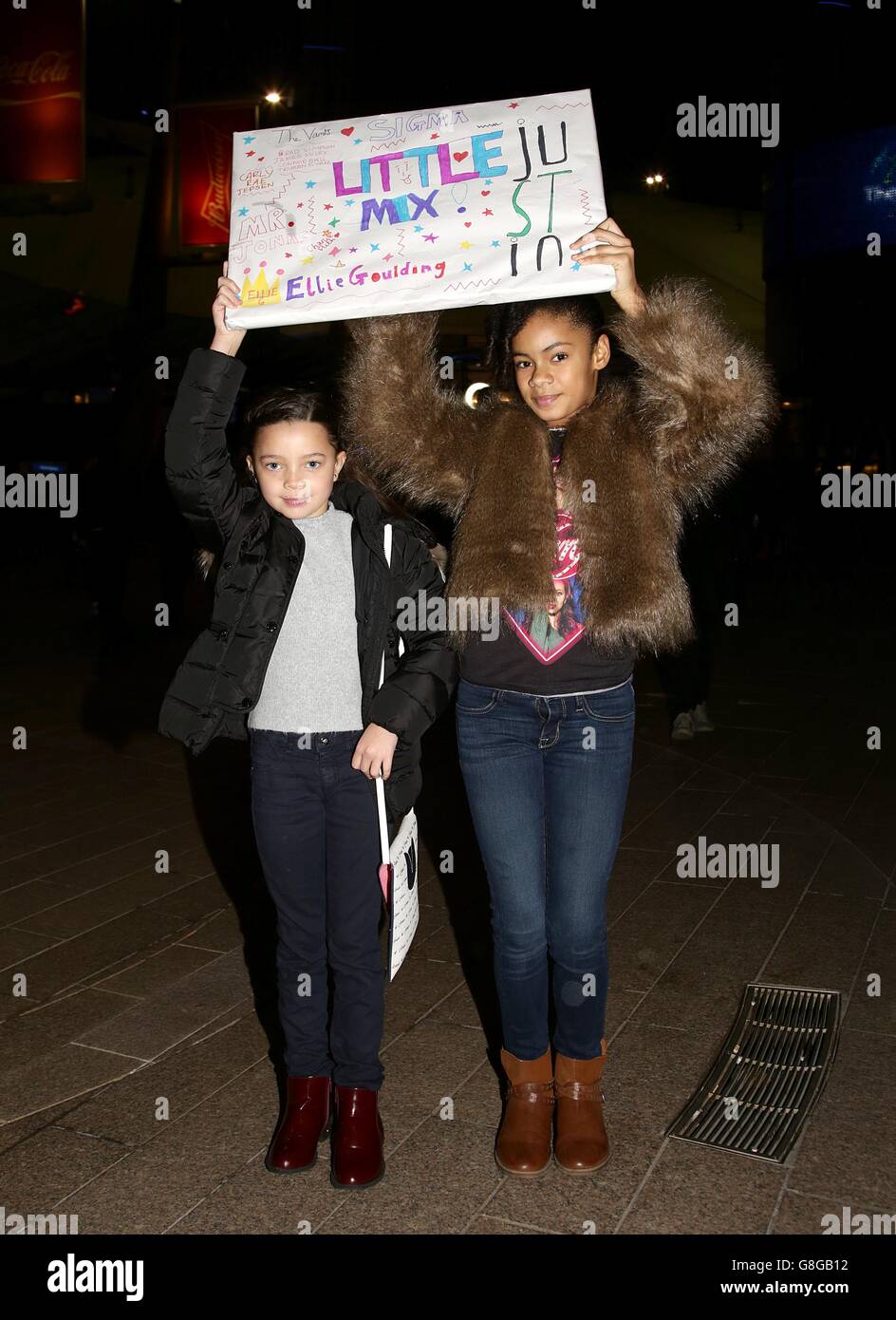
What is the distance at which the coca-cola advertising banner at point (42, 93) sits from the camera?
996 centimetres

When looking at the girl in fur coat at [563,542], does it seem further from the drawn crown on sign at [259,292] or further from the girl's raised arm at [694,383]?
the drawn crown on sign at [259,292]

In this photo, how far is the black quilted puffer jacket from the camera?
2.68 meters

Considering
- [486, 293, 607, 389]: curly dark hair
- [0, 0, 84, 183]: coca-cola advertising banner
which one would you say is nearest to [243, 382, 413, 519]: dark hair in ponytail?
[486, 293, 607, 389]: curly dark hair

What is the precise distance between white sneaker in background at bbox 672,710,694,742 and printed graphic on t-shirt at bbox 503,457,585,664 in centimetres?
519

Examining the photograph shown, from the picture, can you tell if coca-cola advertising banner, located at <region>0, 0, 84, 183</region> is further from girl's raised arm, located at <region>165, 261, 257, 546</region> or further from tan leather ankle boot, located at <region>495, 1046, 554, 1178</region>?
tan leather ankle boot, located at <region>495, 1046, 554, 1178</region>

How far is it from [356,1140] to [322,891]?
2.06 ft

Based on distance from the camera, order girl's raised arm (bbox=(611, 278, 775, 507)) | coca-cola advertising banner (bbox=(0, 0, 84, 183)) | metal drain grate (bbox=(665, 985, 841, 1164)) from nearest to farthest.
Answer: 1. girl's raised arm (bbox=(611, 278, 775, 507))
2. metal drain grate (bbox=(665, 985, 841, 1164))
3. coca-cola advertising banner (bbox=(0, 0, 84, 183))

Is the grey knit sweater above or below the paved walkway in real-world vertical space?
above

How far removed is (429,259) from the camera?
8.93 feet

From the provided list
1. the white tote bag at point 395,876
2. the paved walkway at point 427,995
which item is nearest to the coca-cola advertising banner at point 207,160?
the paved walkway at point 427,995

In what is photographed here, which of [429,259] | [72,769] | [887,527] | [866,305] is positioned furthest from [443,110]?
Answer: [887,527]

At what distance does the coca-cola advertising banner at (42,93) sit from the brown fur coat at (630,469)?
8996 millimetres

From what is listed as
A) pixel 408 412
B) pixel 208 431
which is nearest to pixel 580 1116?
pixel 408 412
